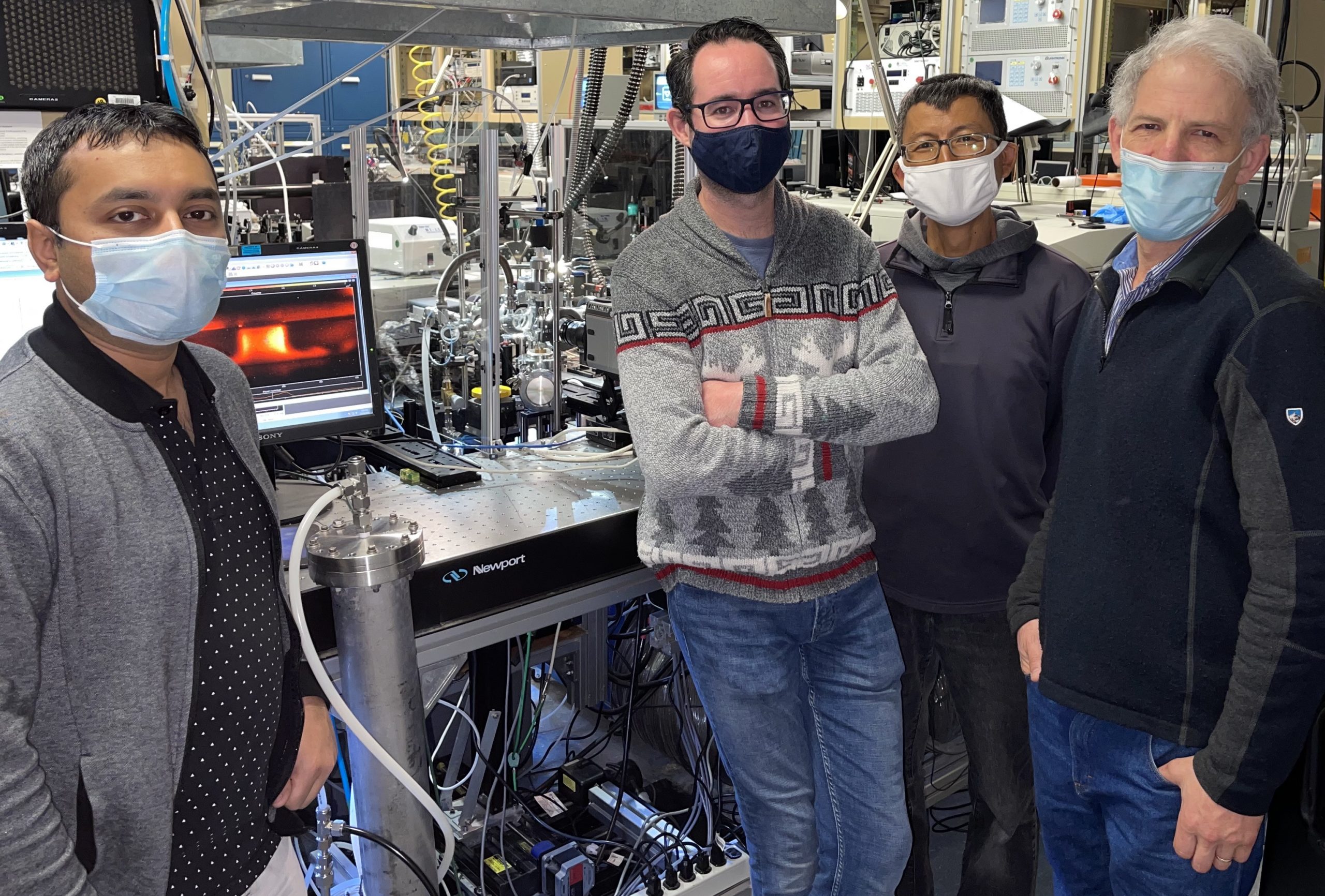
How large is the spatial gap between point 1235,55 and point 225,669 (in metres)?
1.28

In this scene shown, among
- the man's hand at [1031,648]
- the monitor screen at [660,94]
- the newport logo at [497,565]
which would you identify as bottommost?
the man's hand at [1031,648]

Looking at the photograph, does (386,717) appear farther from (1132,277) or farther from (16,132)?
(1132,277)

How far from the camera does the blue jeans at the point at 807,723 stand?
5.07 feet

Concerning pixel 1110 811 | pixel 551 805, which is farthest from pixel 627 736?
pixel 1110 811

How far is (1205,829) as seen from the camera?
1204 millimetres

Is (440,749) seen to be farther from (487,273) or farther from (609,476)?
(487,273)

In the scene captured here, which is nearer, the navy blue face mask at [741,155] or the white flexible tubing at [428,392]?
the navy blue face mask at [741,155]

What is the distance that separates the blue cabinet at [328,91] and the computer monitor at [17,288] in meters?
5.53

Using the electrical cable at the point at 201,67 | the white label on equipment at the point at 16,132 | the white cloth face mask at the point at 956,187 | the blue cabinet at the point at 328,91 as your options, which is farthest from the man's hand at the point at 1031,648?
the blue cabinet at the point at 328,91

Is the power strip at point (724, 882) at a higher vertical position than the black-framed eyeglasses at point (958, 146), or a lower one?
lower

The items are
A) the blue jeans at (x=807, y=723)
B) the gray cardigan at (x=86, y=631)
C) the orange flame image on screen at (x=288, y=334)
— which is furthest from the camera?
the orange flame image on screen at (x=288, y=334)

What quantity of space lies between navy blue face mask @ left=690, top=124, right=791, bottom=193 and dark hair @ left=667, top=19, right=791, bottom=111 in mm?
72

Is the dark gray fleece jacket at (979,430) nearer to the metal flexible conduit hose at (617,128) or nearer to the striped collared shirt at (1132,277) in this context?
the striped collared shirt at (1132,277)

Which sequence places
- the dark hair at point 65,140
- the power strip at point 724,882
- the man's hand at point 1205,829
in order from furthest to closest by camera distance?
the power strip at point 724,882 < the man's hand at point 1205,829 < the dark hair at point 65,140
